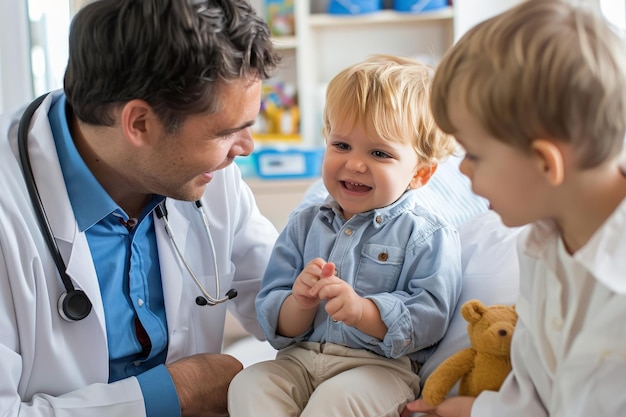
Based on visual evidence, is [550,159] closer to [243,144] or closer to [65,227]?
[243,144]

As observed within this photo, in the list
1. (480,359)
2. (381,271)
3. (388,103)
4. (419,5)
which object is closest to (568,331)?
(480,359)

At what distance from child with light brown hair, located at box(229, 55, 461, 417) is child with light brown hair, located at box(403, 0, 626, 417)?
298 millimetres

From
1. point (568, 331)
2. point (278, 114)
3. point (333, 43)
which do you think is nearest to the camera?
point (568, 331)

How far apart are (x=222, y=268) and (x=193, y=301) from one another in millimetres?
109

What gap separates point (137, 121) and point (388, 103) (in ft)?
1.57

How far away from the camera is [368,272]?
145 cm

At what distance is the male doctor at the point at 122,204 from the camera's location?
136 centimetres

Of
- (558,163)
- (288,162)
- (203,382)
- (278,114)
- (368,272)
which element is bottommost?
(288,162)

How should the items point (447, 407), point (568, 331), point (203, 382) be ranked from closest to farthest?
point (568, 331)
point (447, 407)
point (203, 382)

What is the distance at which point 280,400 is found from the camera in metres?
1.36

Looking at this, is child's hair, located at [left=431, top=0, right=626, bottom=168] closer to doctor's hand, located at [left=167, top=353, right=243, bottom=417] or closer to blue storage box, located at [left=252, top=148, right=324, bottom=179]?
doctor's hand, located at [left=167, top=353, right=243, bottom=417]

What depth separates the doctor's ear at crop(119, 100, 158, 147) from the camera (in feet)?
4.61

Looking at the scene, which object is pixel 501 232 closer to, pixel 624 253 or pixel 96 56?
pixel 624 253

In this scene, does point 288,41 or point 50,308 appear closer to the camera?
point 50,308
